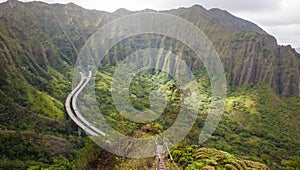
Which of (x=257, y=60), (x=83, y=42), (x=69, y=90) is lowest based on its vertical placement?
(x=69, y=90)

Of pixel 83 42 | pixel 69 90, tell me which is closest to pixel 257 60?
pixel 69 90

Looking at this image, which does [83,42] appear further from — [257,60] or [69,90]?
[257,60]

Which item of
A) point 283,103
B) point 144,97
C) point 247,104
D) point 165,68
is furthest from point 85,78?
point 283,103

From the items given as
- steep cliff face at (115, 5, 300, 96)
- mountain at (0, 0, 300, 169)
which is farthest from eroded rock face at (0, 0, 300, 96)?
mountain at (0, 0, 300, 169)

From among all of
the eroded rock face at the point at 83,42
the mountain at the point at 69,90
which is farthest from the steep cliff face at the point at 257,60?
the mountain at the point at 69,90

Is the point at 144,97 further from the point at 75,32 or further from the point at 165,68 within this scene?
the point at 75,32

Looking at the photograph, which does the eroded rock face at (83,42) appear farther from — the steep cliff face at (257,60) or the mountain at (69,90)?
the mountain at (69,90)

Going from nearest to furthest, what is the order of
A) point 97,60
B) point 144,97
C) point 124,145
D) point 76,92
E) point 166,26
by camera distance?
point 124,145 < point 76,92 < point 144,97 < point 97,60 < point 166,26

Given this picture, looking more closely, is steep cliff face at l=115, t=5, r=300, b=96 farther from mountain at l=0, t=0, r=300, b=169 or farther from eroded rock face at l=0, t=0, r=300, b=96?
mountain at l=0, t=0, r=300, b=169
